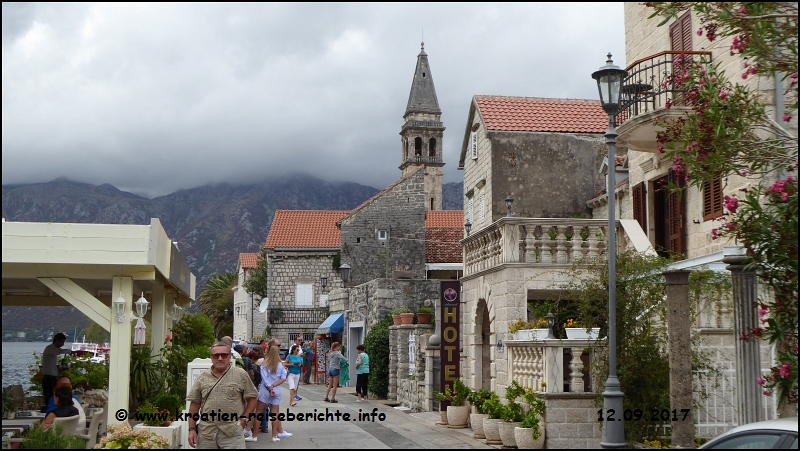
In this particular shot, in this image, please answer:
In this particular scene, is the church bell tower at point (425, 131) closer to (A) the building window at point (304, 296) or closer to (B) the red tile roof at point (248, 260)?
(B) the red tile roof at point (248, 260)

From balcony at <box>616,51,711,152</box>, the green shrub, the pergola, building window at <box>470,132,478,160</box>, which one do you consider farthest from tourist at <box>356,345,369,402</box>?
the pergola

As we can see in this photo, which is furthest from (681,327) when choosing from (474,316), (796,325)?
(474,316)

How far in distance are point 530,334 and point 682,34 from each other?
23.6 ft

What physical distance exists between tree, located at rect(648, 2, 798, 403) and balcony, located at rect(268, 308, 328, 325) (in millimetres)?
39005

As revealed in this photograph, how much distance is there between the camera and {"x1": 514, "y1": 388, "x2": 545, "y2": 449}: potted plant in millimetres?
13617

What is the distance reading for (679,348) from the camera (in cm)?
1185

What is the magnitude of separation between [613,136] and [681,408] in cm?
372

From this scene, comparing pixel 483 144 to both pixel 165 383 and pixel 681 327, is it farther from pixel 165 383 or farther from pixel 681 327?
pixel 681 327


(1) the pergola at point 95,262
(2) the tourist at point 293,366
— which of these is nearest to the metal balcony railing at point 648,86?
(1) the pergola at point 95,262

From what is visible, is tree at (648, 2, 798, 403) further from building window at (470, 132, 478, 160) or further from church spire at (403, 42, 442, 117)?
church spire at (403, 42, 442, 117)

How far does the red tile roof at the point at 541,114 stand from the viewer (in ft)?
82.4

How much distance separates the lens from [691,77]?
37.7 feet

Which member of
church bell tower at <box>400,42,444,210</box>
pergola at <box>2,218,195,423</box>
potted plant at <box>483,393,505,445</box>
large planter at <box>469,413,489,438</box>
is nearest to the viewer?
pergola at <box>2,218,195,423</box>

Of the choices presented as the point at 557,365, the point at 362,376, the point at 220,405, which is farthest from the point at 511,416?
the point at 362,376
